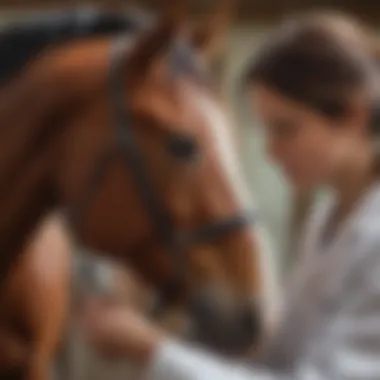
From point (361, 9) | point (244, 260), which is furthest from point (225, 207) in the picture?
point (361, 9)

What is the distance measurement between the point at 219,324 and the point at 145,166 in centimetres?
14

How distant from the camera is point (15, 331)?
2.09 ft

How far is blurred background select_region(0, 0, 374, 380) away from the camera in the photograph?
604mm

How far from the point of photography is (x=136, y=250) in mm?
583

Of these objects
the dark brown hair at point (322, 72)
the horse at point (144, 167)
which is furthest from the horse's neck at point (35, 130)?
the dark brown hair at point (322, 72)

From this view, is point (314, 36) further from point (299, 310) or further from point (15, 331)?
point (15, 331)

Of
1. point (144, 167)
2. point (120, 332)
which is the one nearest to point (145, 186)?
point (144, 167)

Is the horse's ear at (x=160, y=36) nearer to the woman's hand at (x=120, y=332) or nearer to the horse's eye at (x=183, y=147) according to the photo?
the horse's eye at (x=183, y=147)

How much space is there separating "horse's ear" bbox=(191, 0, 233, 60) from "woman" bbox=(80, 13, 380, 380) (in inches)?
2.0

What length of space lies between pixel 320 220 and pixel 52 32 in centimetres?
28

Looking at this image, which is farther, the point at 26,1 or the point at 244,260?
the point at 26,1

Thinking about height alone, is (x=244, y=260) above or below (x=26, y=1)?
below

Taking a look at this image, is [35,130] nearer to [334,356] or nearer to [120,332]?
[120,332]

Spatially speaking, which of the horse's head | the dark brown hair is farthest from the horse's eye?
the dark brown hair
